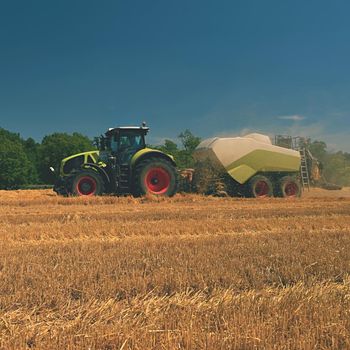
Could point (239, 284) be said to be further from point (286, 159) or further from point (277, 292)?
point (286, 159)

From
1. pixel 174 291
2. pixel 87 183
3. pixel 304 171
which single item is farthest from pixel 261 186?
pixel 174 291

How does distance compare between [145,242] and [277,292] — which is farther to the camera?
[145,242]

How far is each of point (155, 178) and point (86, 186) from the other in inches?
93.9

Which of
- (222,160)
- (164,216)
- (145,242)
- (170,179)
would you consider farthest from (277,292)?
(222,160)

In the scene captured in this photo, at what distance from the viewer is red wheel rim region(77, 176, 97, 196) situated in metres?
14.3

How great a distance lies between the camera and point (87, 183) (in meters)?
14.4

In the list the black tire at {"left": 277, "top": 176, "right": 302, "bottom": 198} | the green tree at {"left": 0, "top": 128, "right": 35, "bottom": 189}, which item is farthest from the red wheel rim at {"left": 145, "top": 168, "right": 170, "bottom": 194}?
the green tree at {"left": 0, "top": 128, "right": 35, "bottom": 189}

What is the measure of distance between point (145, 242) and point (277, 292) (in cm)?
283

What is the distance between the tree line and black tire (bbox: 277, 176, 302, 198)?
4.73m

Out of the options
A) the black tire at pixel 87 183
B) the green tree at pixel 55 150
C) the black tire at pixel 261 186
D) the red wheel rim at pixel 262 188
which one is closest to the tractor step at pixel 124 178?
the black tire at pixel 87 183

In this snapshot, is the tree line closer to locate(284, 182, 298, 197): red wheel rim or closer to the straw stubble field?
locate(284, 182, 298, 197): red wheel rim

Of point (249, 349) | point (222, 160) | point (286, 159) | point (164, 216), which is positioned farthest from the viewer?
point (286, 159)

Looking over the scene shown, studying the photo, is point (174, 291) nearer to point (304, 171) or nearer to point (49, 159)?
point (304, 171)

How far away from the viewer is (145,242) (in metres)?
6.41
